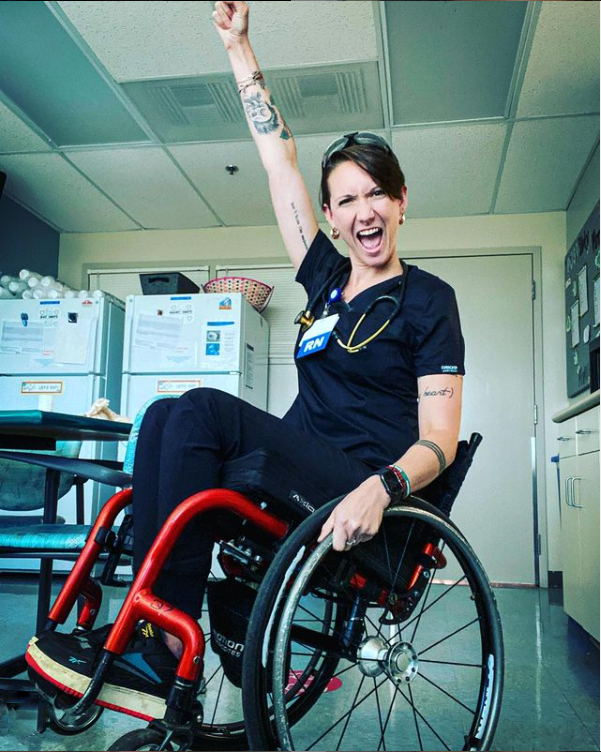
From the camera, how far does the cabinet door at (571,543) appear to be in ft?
8.17

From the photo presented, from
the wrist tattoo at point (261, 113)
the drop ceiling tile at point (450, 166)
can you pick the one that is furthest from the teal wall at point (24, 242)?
the wrist tattoo at point (261, 113)

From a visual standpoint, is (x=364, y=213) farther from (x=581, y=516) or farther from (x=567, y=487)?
(x=567, y=487)

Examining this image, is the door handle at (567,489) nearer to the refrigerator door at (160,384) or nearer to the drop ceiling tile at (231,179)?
the refrigerator door at (160,384)

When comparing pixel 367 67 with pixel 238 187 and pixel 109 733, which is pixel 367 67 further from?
pixel 109 733

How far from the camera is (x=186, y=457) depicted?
1014 millimetres

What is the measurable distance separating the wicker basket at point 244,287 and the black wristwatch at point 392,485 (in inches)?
130

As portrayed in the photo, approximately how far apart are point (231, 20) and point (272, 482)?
32.7 inches

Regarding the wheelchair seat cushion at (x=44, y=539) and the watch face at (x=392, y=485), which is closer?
the watch face at (x=392, y=485)

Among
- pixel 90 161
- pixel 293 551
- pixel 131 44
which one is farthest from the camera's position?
pixel 90 161

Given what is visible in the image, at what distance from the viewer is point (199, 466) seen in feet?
3.33

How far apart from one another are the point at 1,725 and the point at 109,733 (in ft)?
0.83

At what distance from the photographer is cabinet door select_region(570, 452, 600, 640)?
7.15ft

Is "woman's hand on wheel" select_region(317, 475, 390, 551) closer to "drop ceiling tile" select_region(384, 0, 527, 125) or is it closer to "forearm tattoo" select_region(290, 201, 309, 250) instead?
"forearm tattoo" select_region(290, 201, 309, 250)

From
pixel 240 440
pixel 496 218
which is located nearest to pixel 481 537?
pixel 496 218
